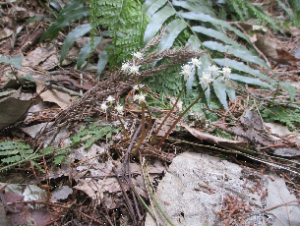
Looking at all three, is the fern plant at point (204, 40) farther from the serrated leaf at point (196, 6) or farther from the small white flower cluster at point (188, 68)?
the small white flower cluster at point (188, 68)

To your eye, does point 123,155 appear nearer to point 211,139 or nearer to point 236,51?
point 211,139

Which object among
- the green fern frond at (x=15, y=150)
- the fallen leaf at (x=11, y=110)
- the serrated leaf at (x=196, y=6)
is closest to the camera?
the green fern frond at (x=15, y=150)

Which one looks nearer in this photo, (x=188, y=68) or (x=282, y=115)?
(x=188, y=68)

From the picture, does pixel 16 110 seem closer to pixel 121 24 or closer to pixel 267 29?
pixel 121 24

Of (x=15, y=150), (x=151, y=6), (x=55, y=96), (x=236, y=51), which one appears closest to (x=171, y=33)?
(x=151, y=6)

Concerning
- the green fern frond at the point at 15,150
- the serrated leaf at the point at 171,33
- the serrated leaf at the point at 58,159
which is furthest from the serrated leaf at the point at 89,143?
the serrated leaf at the point at 171,33

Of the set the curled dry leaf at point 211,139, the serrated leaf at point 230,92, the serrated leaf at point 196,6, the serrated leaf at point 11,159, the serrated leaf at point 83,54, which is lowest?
the curled dry leaf at point 211,139
